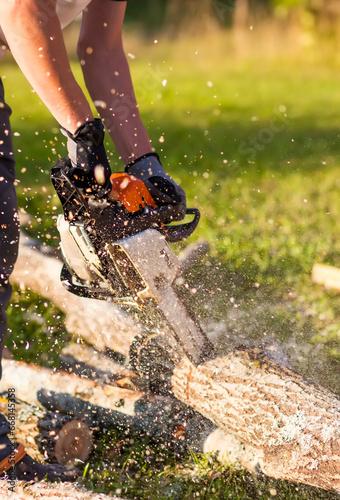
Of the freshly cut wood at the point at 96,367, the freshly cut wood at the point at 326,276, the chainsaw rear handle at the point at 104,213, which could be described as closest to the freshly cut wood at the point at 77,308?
the freshly cut wood at the point at 96,367

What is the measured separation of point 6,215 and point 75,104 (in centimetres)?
43

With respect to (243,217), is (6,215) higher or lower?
lower

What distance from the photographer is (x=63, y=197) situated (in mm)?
1957

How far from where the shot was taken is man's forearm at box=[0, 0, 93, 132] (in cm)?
167

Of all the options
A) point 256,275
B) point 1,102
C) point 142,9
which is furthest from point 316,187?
point 142,9

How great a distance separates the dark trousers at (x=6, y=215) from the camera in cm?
194

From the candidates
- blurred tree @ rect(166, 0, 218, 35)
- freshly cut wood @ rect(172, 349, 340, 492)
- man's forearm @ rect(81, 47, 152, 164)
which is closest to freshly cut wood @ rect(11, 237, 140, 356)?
freshly cut wood @ rect(172, 349, 340, 492)

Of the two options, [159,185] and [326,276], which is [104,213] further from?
[326,276]

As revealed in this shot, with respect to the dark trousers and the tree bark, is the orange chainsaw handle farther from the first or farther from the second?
the tree bark

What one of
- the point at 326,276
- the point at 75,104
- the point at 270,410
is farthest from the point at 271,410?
the point at 326,276

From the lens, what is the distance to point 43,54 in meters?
1.71

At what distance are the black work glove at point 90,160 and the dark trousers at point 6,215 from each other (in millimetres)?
201

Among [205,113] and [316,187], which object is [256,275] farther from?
[205,113]

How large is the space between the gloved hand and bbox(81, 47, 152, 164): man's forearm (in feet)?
0.15
